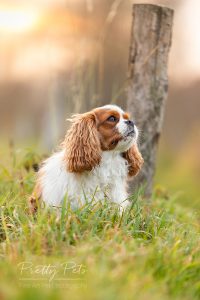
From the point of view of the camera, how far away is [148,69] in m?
7.15

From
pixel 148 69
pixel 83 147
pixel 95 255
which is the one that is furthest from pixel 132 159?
pixel 95 255

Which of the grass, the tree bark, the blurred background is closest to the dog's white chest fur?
the grass

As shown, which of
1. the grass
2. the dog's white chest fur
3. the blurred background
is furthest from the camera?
the blurred background

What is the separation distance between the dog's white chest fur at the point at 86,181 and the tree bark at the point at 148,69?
46.2 inches

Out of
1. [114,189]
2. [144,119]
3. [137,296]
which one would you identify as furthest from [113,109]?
[137,296]

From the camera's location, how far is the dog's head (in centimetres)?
571

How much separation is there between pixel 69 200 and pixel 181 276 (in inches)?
56.2

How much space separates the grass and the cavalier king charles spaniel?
0.37 m

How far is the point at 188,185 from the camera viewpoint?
36.6ft

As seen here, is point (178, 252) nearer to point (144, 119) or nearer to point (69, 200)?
point (69, 200)

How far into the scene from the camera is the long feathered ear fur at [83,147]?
5688mm

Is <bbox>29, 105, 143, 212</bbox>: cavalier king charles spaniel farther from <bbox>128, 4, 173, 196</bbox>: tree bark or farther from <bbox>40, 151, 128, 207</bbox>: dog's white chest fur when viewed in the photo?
<bbox>128, 4, 173, 196</bbox>: tree bark

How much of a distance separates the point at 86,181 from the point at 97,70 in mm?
8736

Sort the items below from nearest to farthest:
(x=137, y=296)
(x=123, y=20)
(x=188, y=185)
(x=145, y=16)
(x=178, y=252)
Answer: (x=137, y=296), (x=178, y=252), (x=145, y=16), (x=188, y=185), (x=123, y=20)
